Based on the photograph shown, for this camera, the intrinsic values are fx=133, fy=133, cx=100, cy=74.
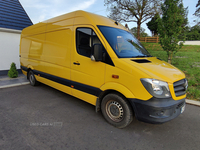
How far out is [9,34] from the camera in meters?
8.95

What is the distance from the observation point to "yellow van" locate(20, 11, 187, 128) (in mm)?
2490

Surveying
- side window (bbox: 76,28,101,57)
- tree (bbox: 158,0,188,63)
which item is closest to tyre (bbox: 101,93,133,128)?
side window (bbox: 76,28,101,57)

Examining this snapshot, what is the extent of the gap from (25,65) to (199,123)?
22.9 feet

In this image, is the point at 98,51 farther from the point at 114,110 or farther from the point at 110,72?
the point at 114,110

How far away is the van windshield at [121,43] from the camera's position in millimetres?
3040

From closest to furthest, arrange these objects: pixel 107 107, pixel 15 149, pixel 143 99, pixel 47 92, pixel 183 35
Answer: pixel 15 149 → pixel 143 99 → pixel 107 107 → pixel 47 92 → pixel 183 35

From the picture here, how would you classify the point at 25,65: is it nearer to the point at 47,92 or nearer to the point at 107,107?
the point at 47,92


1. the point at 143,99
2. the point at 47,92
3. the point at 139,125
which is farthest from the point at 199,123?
the point at 47,92

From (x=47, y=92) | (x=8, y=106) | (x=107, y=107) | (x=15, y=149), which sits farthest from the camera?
(x=47, y=92)

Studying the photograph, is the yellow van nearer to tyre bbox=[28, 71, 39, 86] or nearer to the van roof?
the van roof

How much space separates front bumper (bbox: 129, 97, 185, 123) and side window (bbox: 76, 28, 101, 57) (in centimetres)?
161

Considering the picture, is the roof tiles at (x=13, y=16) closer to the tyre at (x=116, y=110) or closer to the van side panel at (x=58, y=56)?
the van side panel at (x=58, y=56)

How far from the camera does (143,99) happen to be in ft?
8.24

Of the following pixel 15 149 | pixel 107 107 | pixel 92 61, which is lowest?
pixel 15 149
